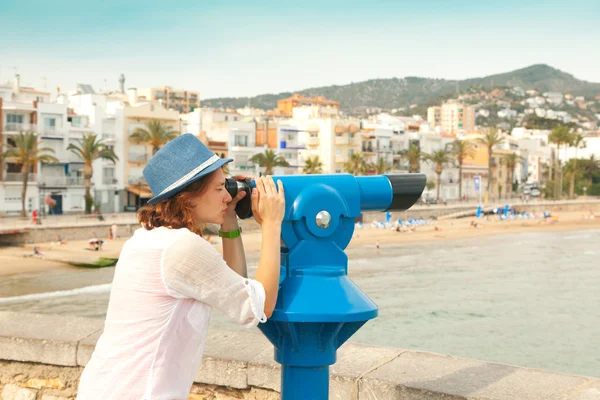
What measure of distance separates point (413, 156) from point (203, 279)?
68.2 m

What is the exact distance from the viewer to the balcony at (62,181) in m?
44.6

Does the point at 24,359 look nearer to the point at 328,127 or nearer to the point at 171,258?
the point at 171,258

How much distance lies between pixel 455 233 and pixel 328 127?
2194 cm

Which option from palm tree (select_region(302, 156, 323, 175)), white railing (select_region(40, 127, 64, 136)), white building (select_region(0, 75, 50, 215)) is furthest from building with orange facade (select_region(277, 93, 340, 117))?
white building (select_region(0, 75, 50, 215))

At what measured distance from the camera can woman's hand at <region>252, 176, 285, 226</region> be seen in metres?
1.86

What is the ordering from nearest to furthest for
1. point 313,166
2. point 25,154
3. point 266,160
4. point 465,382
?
point 465,382, point 25,154, point 266,160, point 313,166

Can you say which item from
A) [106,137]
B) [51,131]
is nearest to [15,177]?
[51,131]

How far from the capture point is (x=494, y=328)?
16203mm

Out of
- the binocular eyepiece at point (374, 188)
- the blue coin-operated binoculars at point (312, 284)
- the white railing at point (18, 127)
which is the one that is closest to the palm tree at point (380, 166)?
the white railing at point (18, 127)

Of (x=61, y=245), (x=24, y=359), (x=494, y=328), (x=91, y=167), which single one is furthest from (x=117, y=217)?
(x=24, y=359)

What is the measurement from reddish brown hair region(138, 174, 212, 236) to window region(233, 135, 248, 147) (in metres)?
56.0

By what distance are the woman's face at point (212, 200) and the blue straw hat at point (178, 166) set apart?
0.04 metres

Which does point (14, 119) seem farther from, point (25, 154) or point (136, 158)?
point (136, 158)

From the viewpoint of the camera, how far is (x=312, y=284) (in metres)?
1.88
